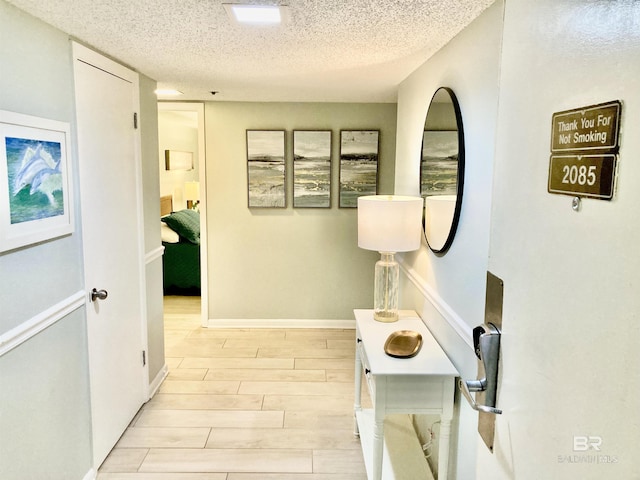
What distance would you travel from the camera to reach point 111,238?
101 inches

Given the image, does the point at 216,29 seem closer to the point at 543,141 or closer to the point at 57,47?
the point at 57,47

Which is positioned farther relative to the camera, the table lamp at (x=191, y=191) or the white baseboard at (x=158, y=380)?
the table lamp at (x=191, y=191)

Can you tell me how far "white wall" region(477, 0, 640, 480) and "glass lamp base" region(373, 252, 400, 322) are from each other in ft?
5.01

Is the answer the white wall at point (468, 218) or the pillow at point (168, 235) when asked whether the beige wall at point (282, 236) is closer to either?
the pillow at point (168, 235)

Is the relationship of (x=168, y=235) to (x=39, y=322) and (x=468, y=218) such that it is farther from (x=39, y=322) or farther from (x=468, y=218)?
(x=468, y=218)

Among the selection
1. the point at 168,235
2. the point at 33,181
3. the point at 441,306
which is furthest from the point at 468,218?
the point at 168,235

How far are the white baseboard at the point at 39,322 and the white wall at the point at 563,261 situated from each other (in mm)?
1577

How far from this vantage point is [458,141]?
205cm

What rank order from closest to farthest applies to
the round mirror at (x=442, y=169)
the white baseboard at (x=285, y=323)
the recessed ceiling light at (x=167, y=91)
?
the round mirror at (x=442, y=169)
the recessed ceiling light at (x=167, y=91)
the white baseboard at (x=285, y=323)

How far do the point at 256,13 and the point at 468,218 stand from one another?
114cm

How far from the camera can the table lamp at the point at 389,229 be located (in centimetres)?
250

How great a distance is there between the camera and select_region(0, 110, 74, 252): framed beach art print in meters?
1.67

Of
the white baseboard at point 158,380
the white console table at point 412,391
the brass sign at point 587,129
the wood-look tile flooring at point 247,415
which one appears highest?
the brass sign at point 587,129

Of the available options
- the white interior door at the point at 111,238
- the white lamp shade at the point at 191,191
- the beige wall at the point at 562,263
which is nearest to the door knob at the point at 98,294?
the white interior door at the point at 111,238
